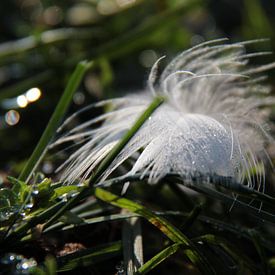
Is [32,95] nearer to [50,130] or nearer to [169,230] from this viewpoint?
[50,130]

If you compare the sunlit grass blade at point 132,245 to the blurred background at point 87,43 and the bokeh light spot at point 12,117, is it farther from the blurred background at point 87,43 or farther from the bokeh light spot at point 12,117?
the bokeh light spot at point 12,117

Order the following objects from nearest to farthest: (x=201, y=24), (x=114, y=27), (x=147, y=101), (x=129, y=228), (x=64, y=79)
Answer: (x=129, y=228), (x=147, y=101), (x=64, y=79), (x=114, y=27), (x=201, y=24)

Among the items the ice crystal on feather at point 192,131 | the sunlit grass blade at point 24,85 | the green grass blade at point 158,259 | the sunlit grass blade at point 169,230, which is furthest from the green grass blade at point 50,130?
the sunlit grass blade at point 24,85

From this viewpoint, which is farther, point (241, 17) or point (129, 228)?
point (241, 17)

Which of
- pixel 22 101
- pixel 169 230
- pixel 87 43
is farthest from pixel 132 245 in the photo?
pixel 87 43

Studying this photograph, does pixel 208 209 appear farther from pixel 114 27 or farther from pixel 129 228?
pixel 114 27

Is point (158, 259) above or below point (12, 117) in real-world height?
below

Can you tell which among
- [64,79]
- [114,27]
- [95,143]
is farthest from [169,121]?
[114,27]
